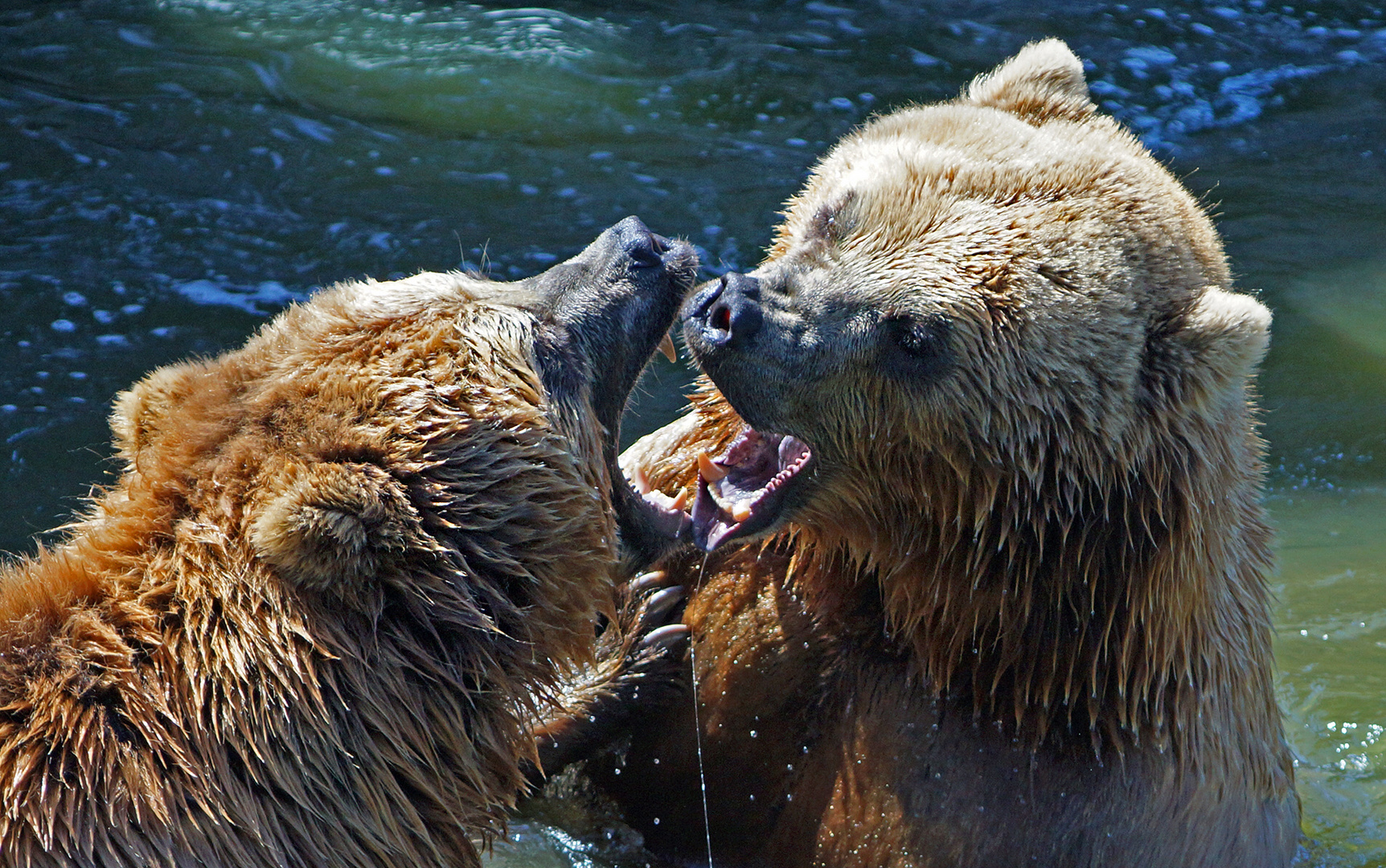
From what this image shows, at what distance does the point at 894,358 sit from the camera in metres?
3.67

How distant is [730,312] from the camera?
12.2 feet

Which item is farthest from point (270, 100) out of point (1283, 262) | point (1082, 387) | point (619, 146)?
point (1082, 387)

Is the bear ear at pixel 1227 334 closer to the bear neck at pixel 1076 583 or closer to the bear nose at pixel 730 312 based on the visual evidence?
Answer: the bear neck at pixel 1076 583

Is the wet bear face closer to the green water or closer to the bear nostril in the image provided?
the bear nostril

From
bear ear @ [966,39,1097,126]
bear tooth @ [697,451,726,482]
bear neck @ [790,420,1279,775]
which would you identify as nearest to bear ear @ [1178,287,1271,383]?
bear neck @ [790,420,1279,775]

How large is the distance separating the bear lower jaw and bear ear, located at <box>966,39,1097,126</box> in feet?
4.36

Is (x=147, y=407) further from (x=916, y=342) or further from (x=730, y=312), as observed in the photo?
(x=916, y=342)

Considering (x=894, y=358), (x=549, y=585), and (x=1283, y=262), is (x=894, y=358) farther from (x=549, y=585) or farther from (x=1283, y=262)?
(x=1283, y=262)

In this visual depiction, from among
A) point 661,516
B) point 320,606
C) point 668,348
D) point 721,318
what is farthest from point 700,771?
point 320,606

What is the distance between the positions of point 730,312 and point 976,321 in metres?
0.67

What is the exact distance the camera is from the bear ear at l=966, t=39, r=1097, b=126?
434 centimetres

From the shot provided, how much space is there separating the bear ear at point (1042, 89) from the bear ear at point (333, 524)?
2.45 meters

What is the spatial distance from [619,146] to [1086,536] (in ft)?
21.6

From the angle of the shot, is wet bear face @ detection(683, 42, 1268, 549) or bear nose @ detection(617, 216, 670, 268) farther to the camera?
bear nose @ detection(617, 216, 670, 268)
